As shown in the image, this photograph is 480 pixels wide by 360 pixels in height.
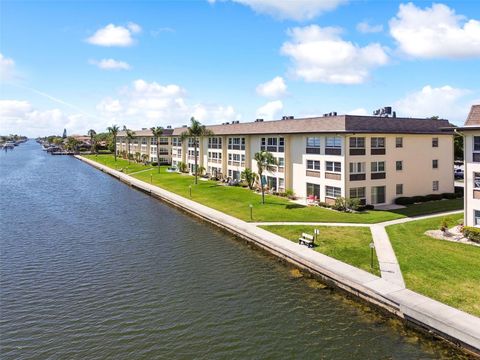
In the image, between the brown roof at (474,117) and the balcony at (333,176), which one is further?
the balcony at (333,176)

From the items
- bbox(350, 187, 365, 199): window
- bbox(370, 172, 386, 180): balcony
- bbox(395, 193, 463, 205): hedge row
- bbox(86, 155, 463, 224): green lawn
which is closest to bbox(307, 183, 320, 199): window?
bbox(86, 155, 463, 224): green lawn

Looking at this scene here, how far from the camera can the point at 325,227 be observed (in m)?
32.0

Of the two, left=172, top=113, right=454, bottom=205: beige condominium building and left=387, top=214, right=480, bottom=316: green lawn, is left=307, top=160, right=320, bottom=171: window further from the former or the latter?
left=387, top=214, right=480, bottom=316: green lawn

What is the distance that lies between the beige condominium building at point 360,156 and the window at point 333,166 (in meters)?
0.10

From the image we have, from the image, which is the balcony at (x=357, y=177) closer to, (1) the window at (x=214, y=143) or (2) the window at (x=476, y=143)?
(2) the window at (x=476, y=143)

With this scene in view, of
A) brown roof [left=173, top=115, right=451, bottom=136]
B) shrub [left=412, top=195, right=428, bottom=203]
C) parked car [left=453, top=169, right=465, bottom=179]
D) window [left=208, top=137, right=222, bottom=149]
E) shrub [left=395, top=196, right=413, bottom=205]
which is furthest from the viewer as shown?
window [left=208, top=137, right=222, bottom=149]

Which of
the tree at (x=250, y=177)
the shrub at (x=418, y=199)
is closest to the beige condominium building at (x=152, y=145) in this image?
the tree at (x=250, y=177)

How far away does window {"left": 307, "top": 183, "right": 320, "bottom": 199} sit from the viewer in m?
42.8

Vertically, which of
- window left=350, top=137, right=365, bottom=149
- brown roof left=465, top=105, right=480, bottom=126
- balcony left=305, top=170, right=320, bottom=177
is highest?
brown roof left=465, top=105, right=480, bottom=126

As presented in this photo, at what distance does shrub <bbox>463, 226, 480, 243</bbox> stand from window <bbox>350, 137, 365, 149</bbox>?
1427 centimetres

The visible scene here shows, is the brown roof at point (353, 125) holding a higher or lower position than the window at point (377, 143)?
higher

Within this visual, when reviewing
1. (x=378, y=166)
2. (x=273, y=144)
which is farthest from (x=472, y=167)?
(x=273, y=144)

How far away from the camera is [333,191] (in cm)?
4044

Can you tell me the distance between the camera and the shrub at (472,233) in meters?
26.1
